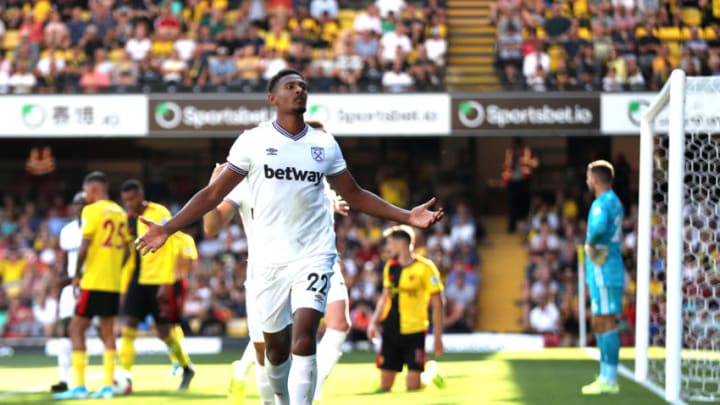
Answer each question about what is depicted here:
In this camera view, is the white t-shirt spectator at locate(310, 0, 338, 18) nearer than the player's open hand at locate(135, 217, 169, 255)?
No

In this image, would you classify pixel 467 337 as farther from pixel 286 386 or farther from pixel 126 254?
pixel 286 386

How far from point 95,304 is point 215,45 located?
41.1ft

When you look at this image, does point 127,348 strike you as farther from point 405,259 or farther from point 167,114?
point 167,114

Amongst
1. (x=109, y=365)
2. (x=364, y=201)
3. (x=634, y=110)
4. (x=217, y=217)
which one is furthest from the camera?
(x=634, y=110)

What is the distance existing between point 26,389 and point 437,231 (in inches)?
445

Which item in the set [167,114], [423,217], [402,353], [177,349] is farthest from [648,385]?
[167,114]

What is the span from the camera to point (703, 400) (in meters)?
10.7

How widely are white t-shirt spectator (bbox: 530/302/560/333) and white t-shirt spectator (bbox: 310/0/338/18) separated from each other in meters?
7.48

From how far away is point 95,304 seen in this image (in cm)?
1190

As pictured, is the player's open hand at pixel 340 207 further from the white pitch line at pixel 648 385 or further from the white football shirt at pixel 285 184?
the white pitch line at pixel 648 385

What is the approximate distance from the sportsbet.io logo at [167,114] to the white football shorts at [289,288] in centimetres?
1492

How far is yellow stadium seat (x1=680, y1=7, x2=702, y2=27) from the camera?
77.9ft

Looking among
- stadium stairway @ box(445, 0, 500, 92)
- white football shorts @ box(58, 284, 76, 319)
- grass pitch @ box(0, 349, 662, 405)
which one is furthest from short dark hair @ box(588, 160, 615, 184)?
stadium stairway @ box(445, 0, 500, 92)

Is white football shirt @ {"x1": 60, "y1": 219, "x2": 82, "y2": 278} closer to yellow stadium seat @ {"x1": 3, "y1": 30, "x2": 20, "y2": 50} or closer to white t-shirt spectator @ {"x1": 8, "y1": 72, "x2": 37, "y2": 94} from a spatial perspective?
white t-shirt spectator @ {"x1": 8, "y1": 72, "x2": 37, "y2": 94}
